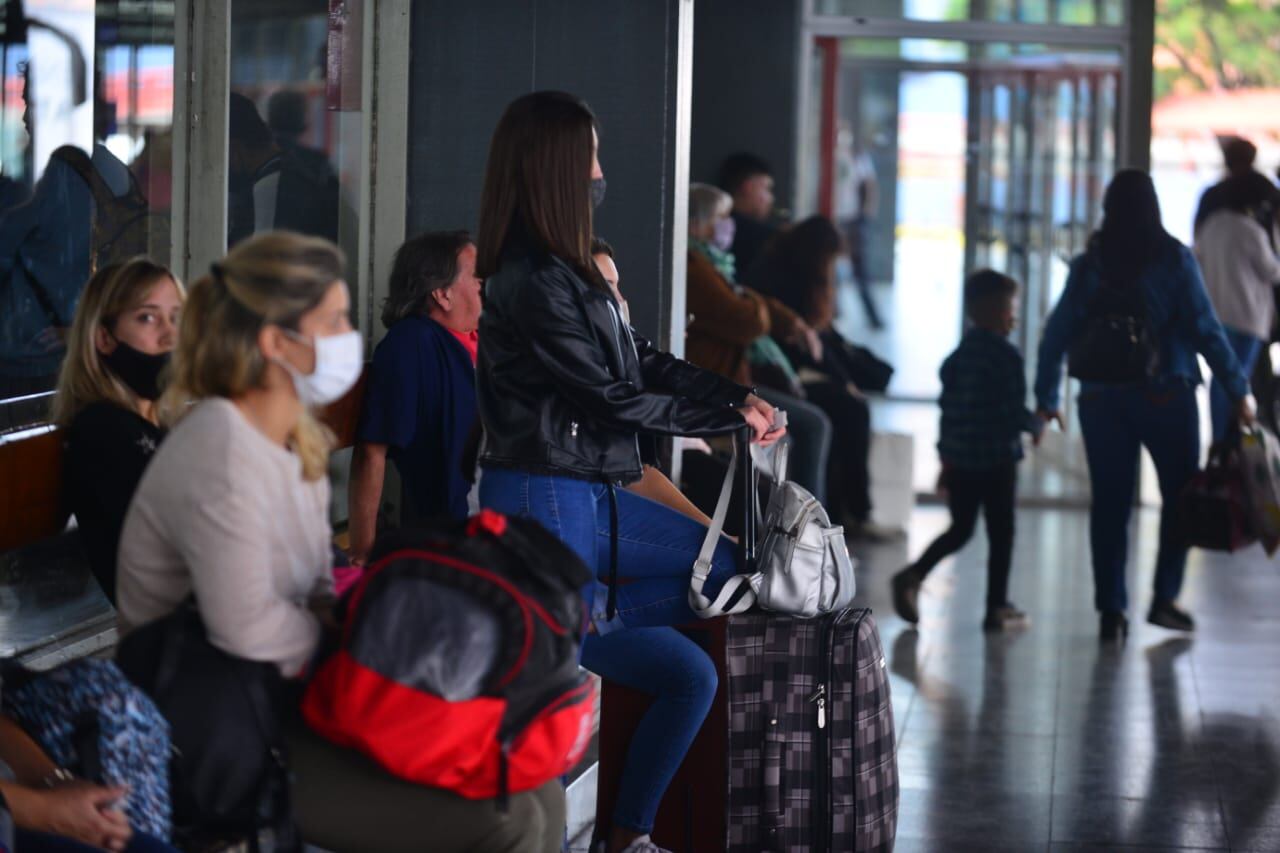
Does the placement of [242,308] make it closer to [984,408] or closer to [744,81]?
[984,408]

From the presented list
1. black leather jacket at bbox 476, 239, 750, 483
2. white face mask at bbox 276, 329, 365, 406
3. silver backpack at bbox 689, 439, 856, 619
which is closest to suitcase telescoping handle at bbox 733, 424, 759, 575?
silver backpack at bbox 689, 439, 856, 619

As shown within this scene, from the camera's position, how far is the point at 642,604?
12.3 feet

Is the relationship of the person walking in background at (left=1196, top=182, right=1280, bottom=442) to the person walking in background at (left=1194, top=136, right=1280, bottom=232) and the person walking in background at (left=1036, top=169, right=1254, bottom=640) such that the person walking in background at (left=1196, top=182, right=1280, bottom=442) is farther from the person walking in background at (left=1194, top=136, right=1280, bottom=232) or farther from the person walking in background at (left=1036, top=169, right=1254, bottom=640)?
the person walking in background at (left=1036, top=169, right=1254, bottom=640)

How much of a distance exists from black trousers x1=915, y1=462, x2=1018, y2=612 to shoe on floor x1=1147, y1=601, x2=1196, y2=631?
57cm

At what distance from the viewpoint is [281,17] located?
197 inches

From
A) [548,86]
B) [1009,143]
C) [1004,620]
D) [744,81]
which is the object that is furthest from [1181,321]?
[1009,143]

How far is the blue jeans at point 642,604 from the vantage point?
359cm

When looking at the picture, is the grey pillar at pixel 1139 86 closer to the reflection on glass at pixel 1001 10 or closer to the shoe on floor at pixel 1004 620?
the reflection on glass at pixel 1001 10

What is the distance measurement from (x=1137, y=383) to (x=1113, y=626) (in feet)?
3.17

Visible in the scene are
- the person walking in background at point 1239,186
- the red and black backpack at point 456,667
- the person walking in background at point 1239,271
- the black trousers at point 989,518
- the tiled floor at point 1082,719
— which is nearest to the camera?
the red and black backpack at point 456,667

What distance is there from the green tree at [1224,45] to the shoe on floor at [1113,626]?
9.99 meters

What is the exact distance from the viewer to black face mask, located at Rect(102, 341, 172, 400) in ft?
10.8

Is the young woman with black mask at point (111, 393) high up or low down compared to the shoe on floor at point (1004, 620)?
up

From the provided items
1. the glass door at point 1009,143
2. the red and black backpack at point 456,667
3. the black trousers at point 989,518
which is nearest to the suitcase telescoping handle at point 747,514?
the red and black backpack at point 456,667
